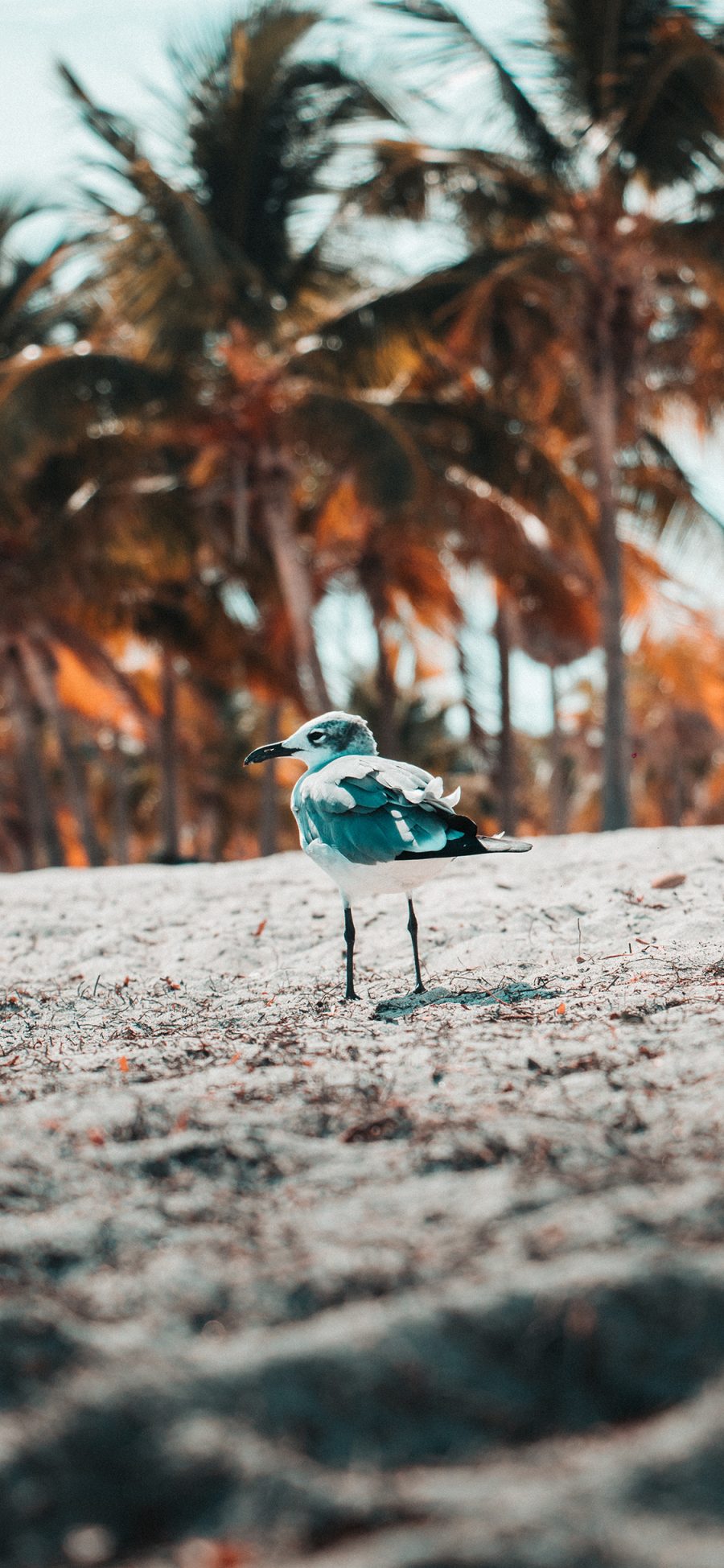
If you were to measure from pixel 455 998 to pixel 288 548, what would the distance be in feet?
36.5

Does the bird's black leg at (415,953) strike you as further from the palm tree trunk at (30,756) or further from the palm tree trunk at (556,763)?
the palm tree trunk at (556,763)

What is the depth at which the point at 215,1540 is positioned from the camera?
5.56 feet

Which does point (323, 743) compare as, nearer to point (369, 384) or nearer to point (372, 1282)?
point (372, 1282)

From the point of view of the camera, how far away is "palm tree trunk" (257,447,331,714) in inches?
566

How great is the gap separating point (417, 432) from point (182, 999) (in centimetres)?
1126

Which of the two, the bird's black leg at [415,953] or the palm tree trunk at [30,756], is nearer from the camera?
the bird's black leg at [415,953]

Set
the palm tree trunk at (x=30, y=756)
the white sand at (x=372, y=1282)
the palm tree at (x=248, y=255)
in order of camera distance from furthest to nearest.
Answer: the palm tree trunk at (x=30, y=756) → the palm tree at (x=248, y=255) → the white sand at (x=372, y=1282)

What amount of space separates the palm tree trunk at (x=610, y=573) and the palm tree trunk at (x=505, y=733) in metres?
3.93

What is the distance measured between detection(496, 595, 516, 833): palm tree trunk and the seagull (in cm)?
1227

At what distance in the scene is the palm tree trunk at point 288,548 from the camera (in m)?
14.4

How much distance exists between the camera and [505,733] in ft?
55.3

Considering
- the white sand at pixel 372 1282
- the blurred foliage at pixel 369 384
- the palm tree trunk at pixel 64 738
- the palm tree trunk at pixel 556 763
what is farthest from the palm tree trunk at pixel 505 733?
the white sand at pixel 372 1282

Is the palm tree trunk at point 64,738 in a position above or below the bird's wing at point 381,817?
below


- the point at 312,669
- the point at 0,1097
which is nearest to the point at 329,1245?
the point at 0,1097
